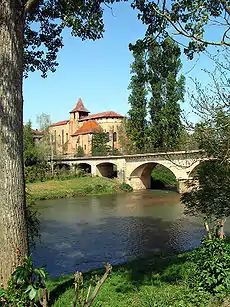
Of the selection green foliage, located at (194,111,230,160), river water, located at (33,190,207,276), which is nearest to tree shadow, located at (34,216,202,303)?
river water, located at (33,190,207,276)

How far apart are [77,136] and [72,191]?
2426 centimetres

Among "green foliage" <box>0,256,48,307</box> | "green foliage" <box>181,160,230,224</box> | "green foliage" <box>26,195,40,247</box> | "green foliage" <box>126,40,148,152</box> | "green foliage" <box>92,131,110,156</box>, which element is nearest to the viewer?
"green foliage" <box>0,256,48,307</box>

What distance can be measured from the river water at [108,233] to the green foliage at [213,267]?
482 centimetres

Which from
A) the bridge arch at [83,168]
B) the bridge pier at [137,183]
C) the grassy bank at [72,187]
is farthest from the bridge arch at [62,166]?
the bridge pier at [137,183]

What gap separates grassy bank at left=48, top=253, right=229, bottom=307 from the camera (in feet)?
14.5

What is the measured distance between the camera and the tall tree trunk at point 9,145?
12.9 feet

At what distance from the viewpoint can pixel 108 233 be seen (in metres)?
13.5

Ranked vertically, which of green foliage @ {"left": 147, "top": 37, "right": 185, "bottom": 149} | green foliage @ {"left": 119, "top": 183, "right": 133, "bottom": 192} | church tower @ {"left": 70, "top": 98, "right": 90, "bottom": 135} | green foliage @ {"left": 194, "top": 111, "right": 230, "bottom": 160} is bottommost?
green foliage @ {"left": 119, "top": 183, "right": 133, "bottom": 192}

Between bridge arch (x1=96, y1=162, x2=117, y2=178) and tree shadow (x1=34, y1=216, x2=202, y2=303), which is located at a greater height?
bridge arch (x1=96, y1=162, x2=117, y2=178)

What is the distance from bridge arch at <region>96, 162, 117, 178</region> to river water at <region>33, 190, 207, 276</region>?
1269 centimetres

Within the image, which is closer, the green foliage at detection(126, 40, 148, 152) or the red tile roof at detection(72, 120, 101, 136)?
the green foliage at detection(126, 40, 148, 152)

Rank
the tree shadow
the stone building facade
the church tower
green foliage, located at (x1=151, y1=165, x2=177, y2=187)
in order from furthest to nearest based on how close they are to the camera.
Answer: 1. the church tower
2. the stone building facade
3. green foliage, located at (x1=151, y1=165, x2=177, y2=187)
4. the tree shadow

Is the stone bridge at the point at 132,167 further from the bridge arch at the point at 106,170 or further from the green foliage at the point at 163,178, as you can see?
the green foliage at the point at 163,178

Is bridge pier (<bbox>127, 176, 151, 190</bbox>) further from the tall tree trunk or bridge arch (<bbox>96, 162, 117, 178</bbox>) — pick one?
the tall tree trunk
